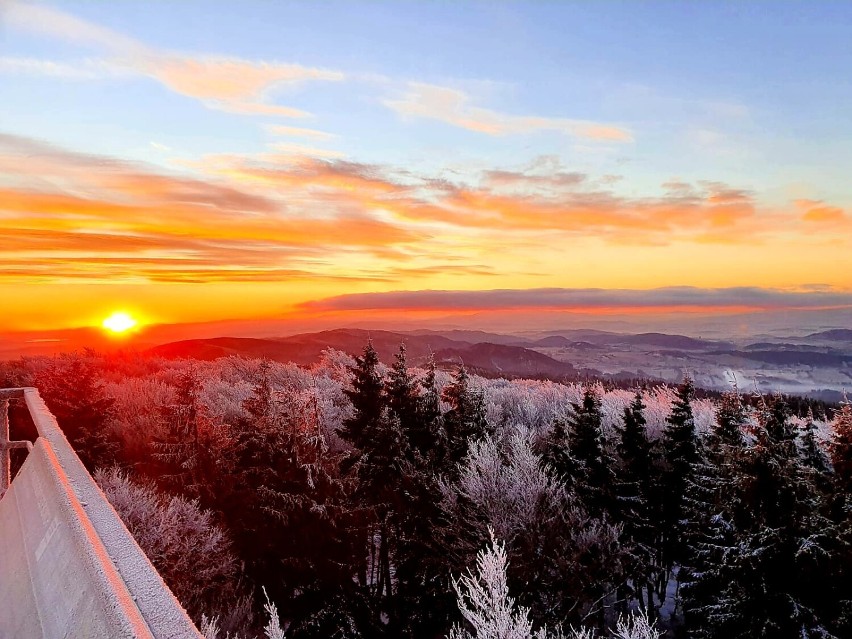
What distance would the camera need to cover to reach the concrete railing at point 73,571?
1.20m

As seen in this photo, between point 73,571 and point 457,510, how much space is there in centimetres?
2217

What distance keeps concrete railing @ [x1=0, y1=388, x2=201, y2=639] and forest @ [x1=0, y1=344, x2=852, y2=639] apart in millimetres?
11918

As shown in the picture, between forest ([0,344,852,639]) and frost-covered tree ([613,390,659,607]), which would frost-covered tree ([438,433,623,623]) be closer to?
forest ([0,344,852,639])

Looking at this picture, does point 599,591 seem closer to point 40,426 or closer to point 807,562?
point 807,562

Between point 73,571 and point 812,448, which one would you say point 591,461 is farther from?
point 73,571

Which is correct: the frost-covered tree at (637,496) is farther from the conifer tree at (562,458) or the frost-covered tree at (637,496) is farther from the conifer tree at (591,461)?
the conifer tree at (562,458)

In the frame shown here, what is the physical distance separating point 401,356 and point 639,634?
18332mm

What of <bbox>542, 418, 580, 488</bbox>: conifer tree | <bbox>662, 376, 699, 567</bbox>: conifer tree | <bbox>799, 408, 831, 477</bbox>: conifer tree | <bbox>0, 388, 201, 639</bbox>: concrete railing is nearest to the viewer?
<bbox>0, 388, 201, 639</bbox>: concrete railing

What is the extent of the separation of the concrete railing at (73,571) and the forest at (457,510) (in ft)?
39.1

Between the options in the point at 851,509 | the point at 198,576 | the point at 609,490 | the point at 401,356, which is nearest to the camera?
the point at 851,509

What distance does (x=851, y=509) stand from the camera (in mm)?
16469

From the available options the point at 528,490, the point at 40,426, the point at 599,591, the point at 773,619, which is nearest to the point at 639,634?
the point at 40,426

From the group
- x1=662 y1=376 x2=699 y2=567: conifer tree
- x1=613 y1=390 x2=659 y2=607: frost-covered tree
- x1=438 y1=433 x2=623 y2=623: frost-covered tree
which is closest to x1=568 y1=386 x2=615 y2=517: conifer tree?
x1=613 y1=390 x2=659 y2=607: frost-covered tree

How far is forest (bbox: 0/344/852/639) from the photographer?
17.0 metres
